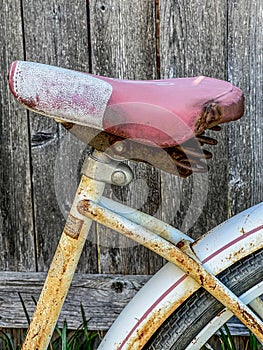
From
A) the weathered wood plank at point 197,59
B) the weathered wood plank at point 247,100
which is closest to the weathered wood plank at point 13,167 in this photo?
the weathered wood plank at point 197,59

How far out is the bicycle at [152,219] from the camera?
124cm

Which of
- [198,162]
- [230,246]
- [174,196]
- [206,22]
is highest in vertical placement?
[206,22]

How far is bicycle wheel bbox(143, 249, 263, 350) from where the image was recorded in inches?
52.6

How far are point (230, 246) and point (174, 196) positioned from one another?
0.71 metres

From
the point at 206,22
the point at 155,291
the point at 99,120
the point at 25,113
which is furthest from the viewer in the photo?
the point at 25,113

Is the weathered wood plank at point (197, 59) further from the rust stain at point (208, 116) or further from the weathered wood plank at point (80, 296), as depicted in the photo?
the rust stain at point (208, 116)

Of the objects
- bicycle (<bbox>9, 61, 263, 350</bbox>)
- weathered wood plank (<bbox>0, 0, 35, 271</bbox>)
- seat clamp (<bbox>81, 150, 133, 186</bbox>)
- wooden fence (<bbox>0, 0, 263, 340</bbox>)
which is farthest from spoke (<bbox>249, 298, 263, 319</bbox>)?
weathered wood plank (<bbox>0, 0, 35, 271</bbox>)

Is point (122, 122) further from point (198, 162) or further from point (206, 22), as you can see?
point (206, 22)

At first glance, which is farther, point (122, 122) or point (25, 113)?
point (25, 113)

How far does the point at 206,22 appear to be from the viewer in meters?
1.93

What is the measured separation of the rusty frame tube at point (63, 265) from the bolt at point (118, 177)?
29 mm

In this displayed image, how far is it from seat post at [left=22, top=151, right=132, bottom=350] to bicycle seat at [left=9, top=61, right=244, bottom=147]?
0.30 feet

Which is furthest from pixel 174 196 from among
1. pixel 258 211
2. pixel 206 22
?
pixel 258 211

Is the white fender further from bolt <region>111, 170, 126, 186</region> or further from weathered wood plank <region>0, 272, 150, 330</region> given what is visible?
weathered wood plank <region>0, 272, 150, 330</region>
